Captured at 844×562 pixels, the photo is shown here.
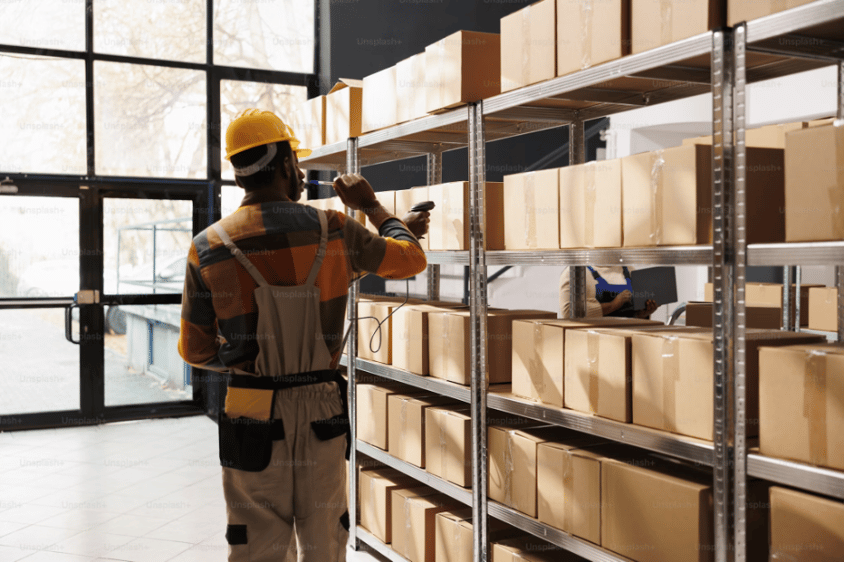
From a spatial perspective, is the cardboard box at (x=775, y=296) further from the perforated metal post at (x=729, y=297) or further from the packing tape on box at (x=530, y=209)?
the perforated metal post at (x=729, y=297)

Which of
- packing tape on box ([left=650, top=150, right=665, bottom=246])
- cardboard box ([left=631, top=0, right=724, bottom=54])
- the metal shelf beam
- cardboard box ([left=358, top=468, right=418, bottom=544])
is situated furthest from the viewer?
cardboard box ([left=358, top=468, right=418, bottom=544])

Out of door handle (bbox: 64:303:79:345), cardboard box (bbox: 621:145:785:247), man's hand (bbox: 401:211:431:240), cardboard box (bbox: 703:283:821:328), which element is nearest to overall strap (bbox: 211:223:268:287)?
man's hand (bbox: 401:211:431:240)

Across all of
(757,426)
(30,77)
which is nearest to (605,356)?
(757,426)

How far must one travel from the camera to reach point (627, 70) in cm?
220

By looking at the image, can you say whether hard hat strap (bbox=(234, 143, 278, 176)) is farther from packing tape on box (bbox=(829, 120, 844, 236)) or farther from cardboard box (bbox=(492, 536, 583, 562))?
cardboard box (bbox=(492, 536, 583, 562))

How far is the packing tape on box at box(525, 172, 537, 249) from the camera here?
108 inches

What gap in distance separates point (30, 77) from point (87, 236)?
1.49 meters

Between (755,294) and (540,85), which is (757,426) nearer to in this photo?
(540,85)

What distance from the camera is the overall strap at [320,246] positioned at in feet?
7.53

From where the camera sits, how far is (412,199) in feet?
11.5

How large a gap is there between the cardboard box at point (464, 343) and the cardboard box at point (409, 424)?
0.79 ft

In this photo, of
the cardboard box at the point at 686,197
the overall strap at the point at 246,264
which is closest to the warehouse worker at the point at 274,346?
the overall strap at the point at 246,264

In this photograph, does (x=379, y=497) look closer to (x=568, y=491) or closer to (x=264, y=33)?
(x=568, y=491)

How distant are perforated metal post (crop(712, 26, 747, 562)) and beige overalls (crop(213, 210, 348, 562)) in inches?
44.7
